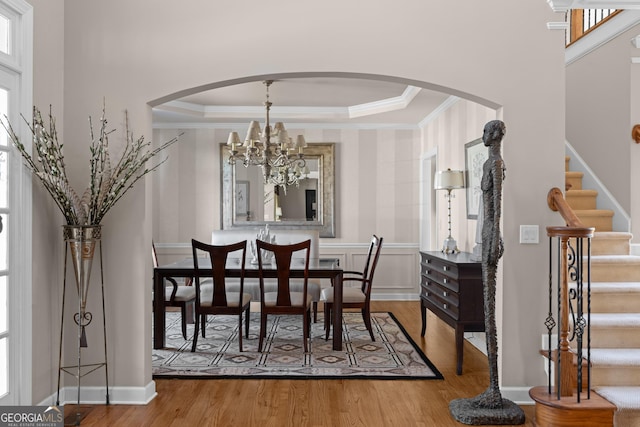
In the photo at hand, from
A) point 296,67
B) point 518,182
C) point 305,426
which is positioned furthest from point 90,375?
point 518,182

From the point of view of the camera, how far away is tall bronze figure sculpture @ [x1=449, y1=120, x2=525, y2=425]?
315cm

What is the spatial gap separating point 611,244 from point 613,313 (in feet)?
2.70

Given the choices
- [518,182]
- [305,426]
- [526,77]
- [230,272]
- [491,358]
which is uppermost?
[526,77]

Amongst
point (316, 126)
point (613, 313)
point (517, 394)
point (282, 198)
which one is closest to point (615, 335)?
point (613, 313)

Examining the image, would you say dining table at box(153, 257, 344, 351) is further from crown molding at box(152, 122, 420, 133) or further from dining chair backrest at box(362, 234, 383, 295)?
crown molding at box(152, 122, 420, 133)

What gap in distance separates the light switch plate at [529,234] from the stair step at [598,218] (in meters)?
1.42

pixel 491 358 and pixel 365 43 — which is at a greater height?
pixel 365 43

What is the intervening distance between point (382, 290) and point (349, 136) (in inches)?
93.6

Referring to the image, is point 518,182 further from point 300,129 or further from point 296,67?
point 300,129

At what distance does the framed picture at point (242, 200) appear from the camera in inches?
305

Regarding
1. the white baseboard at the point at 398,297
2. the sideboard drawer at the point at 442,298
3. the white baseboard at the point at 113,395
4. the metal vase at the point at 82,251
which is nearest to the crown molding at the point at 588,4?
the sideboard drawer at the point at 442,298

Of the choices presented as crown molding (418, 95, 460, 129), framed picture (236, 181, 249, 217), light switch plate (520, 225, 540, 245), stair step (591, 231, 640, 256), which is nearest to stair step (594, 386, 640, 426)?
light switch plate (520, 225, 540, 245)

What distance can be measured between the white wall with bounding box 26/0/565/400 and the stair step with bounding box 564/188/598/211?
163 centimetres

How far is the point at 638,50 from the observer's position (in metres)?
4.47
